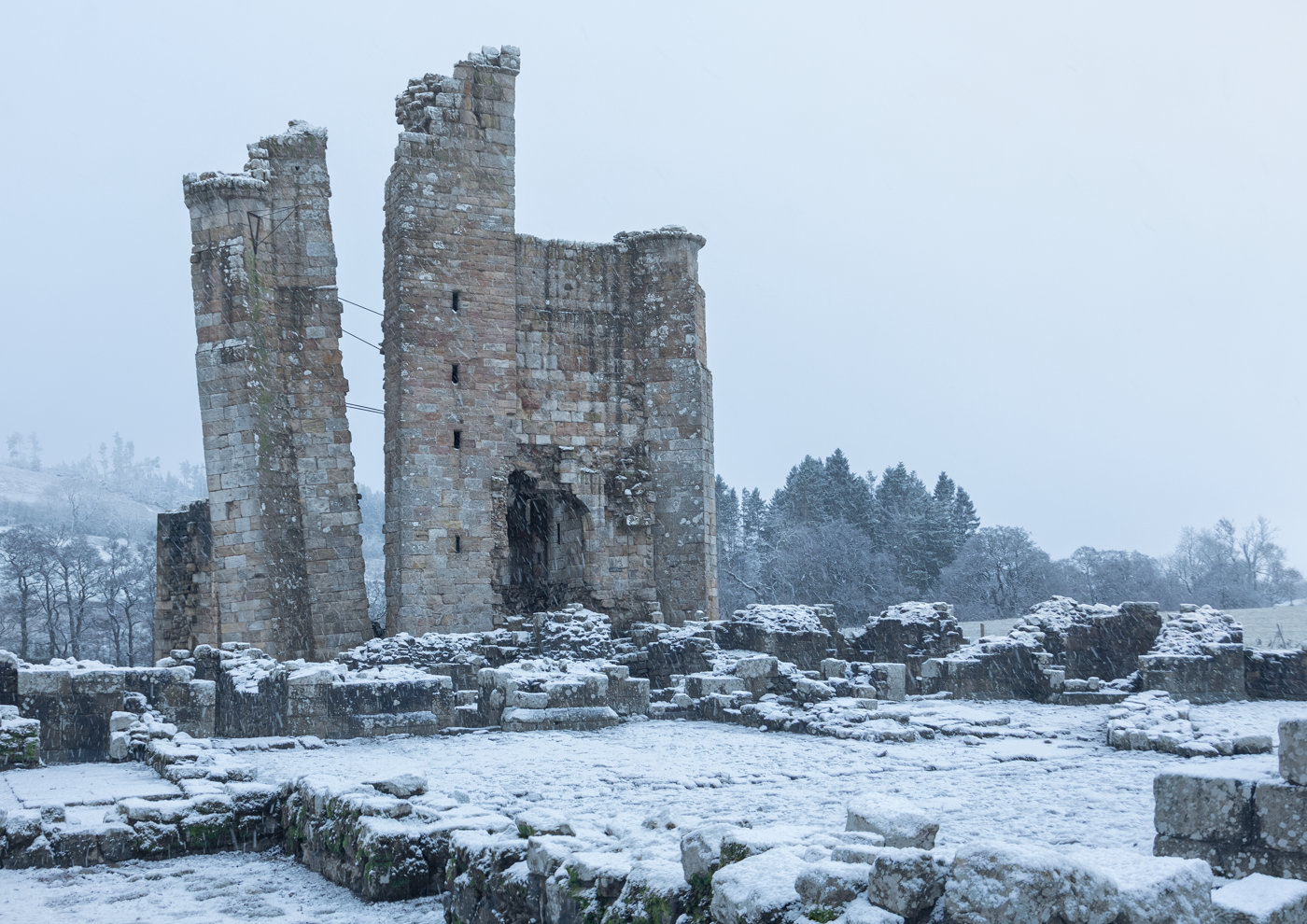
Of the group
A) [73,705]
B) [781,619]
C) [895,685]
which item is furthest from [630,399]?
[73,705]

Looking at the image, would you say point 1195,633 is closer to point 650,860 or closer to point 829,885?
point 650,860

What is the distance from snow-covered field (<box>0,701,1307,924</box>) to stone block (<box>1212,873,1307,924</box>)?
1151 mm

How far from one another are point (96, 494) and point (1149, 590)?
132 metres

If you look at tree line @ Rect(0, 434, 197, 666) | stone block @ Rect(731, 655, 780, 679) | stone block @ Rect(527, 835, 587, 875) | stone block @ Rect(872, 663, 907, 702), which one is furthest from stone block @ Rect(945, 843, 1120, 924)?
tree line @ Rect(0, 434, 197, 666)

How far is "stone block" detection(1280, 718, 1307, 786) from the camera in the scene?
4.87 metres

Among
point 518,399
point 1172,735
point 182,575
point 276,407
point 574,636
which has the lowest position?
point 1172,735

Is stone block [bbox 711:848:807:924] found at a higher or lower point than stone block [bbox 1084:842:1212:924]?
lower

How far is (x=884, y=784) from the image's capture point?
9.41 meters

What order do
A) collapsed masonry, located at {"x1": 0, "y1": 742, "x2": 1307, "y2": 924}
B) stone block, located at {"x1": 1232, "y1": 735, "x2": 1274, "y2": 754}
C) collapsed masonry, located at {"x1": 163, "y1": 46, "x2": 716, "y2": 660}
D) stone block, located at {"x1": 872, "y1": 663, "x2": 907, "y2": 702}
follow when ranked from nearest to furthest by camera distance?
collapsed masonry, located at {"x1": 0, "y1": 742, "x2": 1307, "y2": 924}, stone block, located at {"x1": 1232, "y1": 735, "x2": 1274, "y2": 754}, stone block, located at {"x1": 872, "y1": 663, "x2": 907, "y2": 702}, collapsed masonry, located at {"x1": 163, "y1": 46, "x2": 716, "y2": 660}

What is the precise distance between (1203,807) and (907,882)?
199 cm

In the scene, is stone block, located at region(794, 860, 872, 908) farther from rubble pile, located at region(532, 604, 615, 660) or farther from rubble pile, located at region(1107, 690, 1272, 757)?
rubble pile, located at region(532, 604, 615, 660)

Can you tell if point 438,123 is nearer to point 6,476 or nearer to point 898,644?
point 898,644

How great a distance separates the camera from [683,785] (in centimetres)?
945

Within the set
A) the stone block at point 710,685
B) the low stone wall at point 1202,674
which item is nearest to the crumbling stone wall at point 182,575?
the stone block at point 710,685
